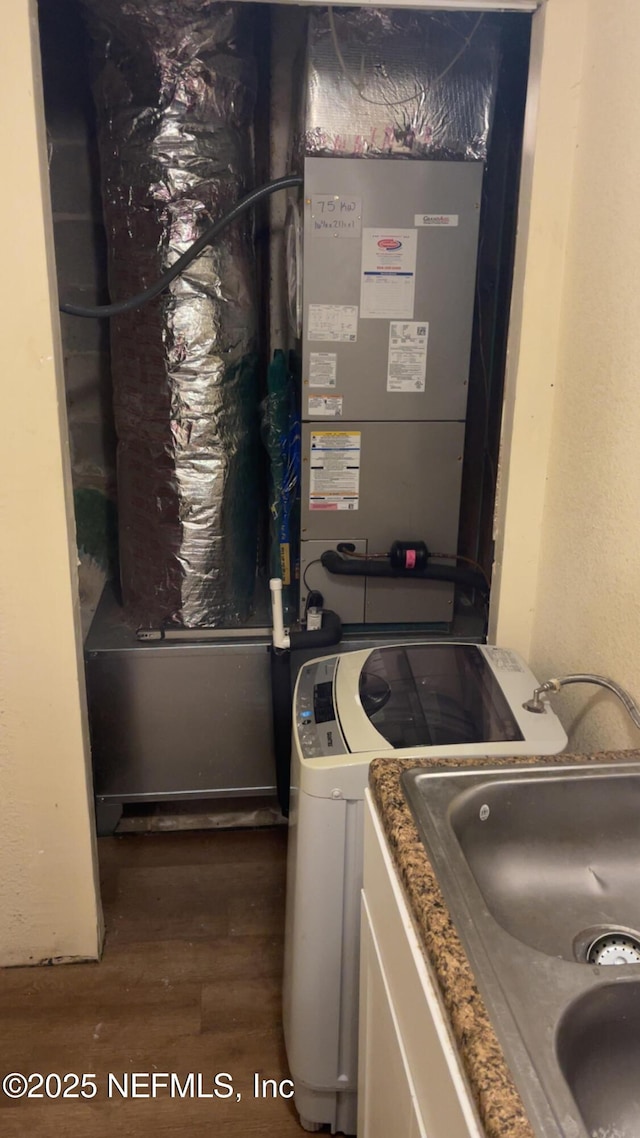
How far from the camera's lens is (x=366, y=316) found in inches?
73.9

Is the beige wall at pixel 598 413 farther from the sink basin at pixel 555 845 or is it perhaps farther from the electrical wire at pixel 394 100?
the electrical wire at pixel 394 100

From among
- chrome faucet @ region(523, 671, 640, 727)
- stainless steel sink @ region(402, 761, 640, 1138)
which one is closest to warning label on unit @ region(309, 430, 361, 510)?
chrome faucet @ region(523, 671, 640, 727)

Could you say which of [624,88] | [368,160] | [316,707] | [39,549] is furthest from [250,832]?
[624,88]

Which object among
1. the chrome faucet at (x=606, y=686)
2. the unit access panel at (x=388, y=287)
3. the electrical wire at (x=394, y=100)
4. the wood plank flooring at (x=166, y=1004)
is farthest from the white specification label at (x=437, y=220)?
the wood plank flooring at (x=166, y=1004)

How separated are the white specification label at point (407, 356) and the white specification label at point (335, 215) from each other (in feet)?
0.73

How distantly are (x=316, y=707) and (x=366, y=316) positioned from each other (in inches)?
36.1

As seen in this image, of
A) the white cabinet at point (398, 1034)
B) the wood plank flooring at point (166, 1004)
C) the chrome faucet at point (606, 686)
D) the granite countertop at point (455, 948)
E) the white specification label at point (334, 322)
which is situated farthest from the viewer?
the white specification label at point (334, 322)

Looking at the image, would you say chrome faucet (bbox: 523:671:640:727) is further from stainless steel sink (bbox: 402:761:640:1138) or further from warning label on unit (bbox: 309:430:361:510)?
warning label on unit (bbox: 309:430:361:510)

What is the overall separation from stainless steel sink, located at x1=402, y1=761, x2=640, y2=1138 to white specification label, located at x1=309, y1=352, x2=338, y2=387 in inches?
43.2

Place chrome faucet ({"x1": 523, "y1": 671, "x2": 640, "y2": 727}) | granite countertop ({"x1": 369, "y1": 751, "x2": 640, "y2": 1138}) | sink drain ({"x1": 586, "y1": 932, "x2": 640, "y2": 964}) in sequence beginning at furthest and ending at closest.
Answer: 1. chrome faucet ({"x1": 523, "y1": 671, "x2": 640, "y2": 727})
2. sink drain ({"x1": 586, "y1": 932, "x2": 640, "y2": 964})
3. granite countertop ({"x1": 369, "y1": 751, "x2": 640, "y2": 1138})

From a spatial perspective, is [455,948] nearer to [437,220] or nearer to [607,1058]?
[607,1058]

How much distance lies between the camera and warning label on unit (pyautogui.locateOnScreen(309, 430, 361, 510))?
1959 millimetres

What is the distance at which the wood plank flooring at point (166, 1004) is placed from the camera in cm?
152

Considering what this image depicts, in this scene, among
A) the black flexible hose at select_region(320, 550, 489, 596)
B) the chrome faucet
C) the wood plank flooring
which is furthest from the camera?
the black flexible hose at select_region(320, 550, 489, 596)
